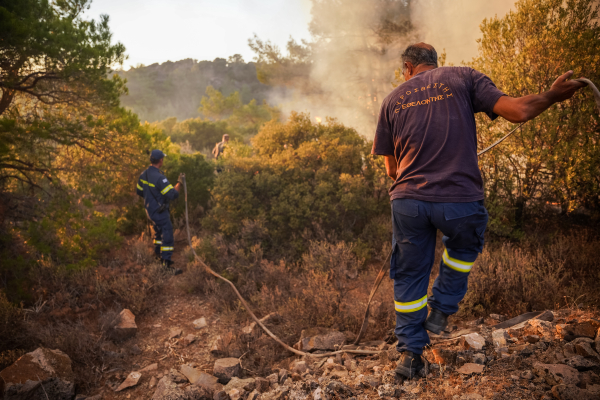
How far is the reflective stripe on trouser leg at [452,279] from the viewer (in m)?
2.28

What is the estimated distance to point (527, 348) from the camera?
2.31 m

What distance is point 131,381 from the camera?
3393mm

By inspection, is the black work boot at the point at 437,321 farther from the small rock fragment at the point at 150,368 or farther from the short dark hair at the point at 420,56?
the small rock fragment at the point at 150,368

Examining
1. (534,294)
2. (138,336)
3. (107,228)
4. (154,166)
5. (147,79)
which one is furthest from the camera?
(147,79)

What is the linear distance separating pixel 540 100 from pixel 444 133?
20.6 inches

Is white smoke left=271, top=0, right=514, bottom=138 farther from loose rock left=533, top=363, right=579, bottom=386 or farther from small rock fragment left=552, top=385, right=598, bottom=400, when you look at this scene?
small rock fragment left=552, top=385, right=598, bottom=400

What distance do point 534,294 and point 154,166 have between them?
6035 millimetres

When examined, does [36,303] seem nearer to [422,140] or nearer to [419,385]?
[419,385]

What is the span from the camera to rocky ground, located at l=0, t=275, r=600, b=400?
2.05m

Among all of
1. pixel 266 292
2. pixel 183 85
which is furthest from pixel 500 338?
pixel 183 85

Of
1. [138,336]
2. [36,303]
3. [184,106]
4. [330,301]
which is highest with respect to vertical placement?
[184,106]

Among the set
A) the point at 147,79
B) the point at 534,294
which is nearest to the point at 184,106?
the point at 147,79

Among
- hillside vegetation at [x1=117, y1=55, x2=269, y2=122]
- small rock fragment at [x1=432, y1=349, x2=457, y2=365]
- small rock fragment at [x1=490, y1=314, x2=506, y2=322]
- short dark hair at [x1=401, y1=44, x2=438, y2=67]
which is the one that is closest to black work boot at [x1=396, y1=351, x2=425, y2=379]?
small rock fragment at [x1=432, y1=349, x2=457, y2=365]

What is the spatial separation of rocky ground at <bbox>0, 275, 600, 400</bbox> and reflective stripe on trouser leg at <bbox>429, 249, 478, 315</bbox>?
36 cm
